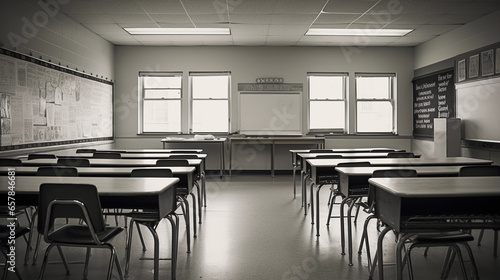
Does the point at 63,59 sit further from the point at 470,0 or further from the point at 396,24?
the point at 470,0

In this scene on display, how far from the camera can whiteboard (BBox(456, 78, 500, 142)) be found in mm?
5883

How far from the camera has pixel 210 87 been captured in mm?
8914

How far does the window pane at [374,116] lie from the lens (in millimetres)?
9000

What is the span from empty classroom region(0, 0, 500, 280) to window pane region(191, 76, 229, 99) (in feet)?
0.08

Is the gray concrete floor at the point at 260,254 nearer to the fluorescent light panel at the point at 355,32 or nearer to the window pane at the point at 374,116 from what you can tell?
the fluorescent light panel at the point at 355,32

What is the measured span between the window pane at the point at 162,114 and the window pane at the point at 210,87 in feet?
1.73

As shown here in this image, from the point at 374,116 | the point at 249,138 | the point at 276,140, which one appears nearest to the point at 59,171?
the point at 249,138

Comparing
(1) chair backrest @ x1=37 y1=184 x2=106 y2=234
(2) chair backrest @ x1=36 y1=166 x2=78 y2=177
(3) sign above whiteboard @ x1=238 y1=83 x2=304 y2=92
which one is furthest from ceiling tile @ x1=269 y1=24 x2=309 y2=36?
(1) chair backrest @ x1=37 y1=184 x2=106 y2=234

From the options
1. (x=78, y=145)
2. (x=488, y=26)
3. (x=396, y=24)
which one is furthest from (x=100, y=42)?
(x=488, y=26)

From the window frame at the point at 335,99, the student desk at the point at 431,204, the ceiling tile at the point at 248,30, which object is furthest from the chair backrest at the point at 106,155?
the window frame at the point at 335,99

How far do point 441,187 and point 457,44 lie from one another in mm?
5718

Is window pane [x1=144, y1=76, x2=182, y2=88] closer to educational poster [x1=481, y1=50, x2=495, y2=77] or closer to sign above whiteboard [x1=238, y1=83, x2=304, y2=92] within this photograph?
sign above whiteboard [x1=238, y1=83, x2=304, y2=92]

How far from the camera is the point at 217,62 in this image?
8766 millimetres

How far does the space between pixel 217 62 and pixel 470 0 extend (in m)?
4.99
